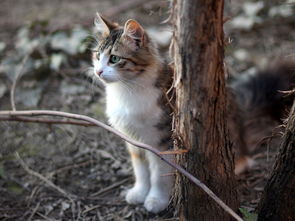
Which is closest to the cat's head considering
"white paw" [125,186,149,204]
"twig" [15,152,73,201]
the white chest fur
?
the white chest fur

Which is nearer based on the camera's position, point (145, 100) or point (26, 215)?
point (145, 100)

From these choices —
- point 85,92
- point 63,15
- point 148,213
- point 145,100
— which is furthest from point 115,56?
point 63,15

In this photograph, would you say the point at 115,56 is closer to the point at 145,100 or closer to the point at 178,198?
the point at 145,100

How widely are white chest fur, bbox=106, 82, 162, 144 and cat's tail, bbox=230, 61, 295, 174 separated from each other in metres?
0.76

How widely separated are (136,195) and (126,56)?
921mm

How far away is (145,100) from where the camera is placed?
238 centimetres

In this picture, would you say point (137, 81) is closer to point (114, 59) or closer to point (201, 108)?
point (114, 59)

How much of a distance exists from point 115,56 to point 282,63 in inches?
52.6

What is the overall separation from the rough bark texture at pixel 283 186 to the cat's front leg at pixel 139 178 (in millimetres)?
891

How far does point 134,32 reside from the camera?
234 centimetres

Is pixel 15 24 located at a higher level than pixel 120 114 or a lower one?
higher

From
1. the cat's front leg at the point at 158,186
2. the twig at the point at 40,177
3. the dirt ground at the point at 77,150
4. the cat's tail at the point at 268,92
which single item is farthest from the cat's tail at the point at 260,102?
the twig at the point at 40,177

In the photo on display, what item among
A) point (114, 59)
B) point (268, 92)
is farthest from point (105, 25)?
point (268, 92)

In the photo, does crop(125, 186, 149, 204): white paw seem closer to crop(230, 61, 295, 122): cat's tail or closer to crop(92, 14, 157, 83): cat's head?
crop(92, 14, 157, 83): cat's head
